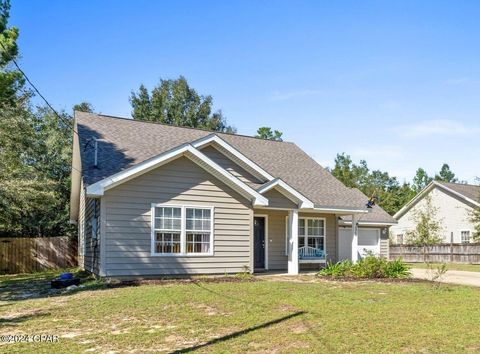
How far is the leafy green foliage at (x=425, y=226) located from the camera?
3434 cm

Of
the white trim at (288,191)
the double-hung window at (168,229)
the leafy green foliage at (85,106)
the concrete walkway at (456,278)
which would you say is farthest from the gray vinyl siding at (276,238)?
the leafy green foliage at (85,106)

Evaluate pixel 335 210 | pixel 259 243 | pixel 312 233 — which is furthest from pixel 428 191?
pixel 259 243

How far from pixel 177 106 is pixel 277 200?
100ft

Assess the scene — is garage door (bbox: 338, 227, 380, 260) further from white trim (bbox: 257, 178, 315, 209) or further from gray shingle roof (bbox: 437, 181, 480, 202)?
gray shingle roof (bbox: 437, 181, 480, 202)

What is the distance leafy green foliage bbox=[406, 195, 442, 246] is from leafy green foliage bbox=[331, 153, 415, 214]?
15.6 meters

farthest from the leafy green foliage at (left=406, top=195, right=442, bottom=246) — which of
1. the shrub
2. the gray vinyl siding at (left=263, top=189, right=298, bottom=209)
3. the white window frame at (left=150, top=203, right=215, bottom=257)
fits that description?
the white window frame at (left=150, top=203, right=215, bottom=257)

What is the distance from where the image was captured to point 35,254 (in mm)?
22906

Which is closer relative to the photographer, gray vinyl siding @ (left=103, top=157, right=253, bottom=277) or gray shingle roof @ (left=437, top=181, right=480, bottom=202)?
gray vinyl siding @ (left=103, top=157, right=253, bottom=277)

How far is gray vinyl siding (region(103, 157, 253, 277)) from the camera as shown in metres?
14.0

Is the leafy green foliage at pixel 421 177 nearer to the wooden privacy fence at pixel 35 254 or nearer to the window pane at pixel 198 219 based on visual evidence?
the wooden privacy fence at pixel 35 254

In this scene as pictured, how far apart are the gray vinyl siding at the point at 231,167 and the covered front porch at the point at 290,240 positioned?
4.53ft

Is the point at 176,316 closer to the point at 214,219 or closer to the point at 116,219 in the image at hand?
the point at 116,219

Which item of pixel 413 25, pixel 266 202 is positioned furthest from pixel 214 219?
pixel 413 25

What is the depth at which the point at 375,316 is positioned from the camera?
857 cm
